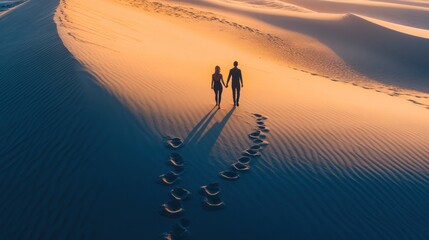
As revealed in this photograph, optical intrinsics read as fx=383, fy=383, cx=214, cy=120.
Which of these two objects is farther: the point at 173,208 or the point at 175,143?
the point at 175,143

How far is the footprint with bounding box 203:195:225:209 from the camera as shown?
5242mm

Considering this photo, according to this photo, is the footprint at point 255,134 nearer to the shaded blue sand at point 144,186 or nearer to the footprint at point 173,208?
the shaded blue sand at point 144,186

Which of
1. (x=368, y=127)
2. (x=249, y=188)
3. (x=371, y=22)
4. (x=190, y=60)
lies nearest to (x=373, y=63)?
(x=371, y=22)

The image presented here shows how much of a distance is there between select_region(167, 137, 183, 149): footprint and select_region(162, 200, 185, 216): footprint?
1572mm

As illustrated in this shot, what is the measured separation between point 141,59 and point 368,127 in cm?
663

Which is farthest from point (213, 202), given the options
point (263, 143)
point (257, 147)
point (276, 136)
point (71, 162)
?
point (276, 136)

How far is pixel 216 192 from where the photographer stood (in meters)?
5.54

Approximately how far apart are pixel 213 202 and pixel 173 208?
57 centimetres

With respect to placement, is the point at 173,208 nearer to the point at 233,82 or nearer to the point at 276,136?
the point at 276,136

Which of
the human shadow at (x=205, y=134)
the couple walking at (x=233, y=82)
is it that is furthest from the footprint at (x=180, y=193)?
the couple walking at (x=233, y=82)

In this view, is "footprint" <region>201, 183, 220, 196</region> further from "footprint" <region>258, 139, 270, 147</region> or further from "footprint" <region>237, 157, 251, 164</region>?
"footprint" <region>258, 139, 270, 147</region>

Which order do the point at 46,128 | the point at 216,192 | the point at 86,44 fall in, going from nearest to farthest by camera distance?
the point at 216,192, the point at 46,128, the point at 86,44

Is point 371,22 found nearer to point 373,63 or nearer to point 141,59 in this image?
point 373,63

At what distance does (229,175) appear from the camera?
6.00 metres
